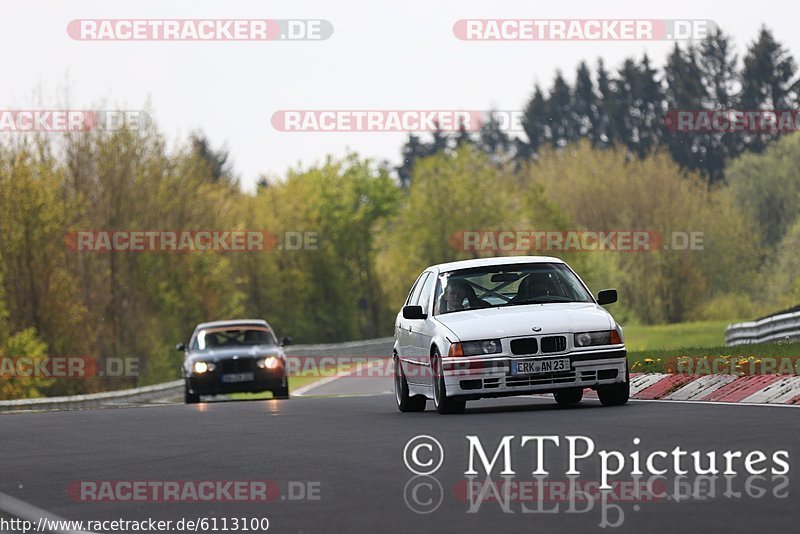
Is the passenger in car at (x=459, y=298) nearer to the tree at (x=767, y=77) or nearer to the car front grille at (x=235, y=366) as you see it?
the car front grille at (x=235, y=366)

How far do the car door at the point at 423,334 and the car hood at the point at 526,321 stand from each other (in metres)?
0.36

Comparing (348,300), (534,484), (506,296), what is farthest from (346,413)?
(348,300)

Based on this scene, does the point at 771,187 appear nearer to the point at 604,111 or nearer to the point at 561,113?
the point at 604,111

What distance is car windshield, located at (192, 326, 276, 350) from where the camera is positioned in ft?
99.4

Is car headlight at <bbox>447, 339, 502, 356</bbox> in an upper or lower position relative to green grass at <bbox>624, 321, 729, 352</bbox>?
upper

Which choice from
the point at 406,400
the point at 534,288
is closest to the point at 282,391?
the point at 406,400

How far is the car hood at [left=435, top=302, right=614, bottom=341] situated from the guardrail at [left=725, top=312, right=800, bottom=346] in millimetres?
13740

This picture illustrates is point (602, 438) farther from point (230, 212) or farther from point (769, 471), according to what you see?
point (230, 212)

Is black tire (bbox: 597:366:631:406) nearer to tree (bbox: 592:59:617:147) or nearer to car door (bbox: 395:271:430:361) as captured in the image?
car door (bbox: 395:271:430:361)

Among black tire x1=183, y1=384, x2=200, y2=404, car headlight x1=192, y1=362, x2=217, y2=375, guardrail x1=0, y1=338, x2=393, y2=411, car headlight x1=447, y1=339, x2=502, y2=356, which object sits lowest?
guardrail x1=0, y1=338, x2=393, y2=411

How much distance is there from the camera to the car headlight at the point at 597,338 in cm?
1698

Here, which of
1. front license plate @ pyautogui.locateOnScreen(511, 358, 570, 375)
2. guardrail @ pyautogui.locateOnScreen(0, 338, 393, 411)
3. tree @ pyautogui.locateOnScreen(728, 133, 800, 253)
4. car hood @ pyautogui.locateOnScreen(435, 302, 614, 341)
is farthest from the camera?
tree @ pyautogui.locateOnScreen(728, 133, 800, 253)

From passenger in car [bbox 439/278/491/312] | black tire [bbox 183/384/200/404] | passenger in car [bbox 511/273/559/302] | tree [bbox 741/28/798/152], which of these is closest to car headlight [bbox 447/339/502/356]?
passenger in car [bbox 439/278/491/312]

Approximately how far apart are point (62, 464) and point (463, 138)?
496 feet
